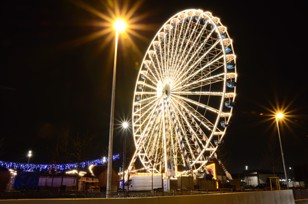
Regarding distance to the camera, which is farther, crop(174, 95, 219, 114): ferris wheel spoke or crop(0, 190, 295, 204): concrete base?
crop(174, 95, 219, 114): ferris wheel spoke

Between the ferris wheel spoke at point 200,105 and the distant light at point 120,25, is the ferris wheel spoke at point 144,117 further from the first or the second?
the distant light at point 120,25

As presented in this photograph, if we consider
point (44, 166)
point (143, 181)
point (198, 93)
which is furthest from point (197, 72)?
point (44, 166)

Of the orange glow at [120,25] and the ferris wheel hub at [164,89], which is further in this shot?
the ferris wheel hub at [164,89]

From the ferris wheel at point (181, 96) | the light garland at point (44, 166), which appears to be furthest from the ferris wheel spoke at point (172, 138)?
the light garland at point (44, 166)

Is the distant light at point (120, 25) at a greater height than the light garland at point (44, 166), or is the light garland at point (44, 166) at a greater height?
the distant light at point (120, 25)

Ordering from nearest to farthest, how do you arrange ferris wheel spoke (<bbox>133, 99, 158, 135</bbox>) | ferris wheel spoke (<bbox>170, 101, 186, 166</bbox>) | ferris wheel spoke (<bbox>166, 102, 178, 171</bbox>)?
ferris wheel spoke (<bbox>170, 101, 186, 166</bbox>), ferris wheel spoke (<bbox>166, 102, 178, 171</bbox>), ferris wheel spoke (<bbox>133, 99, 158, 135</bbox>)

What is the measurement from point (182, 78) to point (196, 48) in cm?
344

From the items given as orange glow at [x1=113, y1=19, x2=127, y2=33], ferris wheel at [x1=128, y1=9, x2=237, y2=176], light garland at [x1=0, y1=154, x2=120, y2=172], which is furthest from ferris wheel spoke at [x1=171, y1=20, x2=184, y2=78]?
light garland at [x1=0, y1=154, x2=120, y2=172]

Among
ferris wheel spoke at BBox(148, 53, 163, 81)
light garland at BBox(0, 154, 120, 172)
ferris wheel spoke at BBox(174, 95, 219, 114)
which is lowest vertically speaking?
light garland at BBox(0, 154, 120, 172)

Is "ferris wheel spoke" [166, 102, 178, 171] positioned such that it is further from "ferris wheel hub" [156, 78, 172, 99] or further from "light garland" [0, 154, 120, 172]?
"light garland" [0, 154, 120, 172]

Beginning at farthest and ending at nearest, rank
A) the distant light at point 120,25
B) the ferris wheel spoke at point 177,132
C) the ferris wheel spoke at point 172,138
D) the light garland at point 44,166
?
the light garland at point 44,166, the ferris wheel spoke at point 172,138, the ferris wheel spoke at point 177,132, the distant light at point 120,25

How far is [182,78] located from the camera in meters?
30.3

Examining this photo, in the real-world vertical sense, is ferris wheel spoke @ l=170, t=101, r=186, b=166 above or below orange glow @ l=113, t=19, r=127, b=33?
below

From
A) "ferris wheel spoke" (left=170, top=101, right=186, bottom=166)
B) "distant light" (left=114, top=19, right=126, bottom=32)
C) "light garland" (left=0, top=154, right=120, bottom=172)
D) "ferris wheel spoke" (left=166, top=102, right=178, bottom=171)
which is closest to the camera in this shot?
"distant light" (left=114, top=19, right=126, bottom=32)
